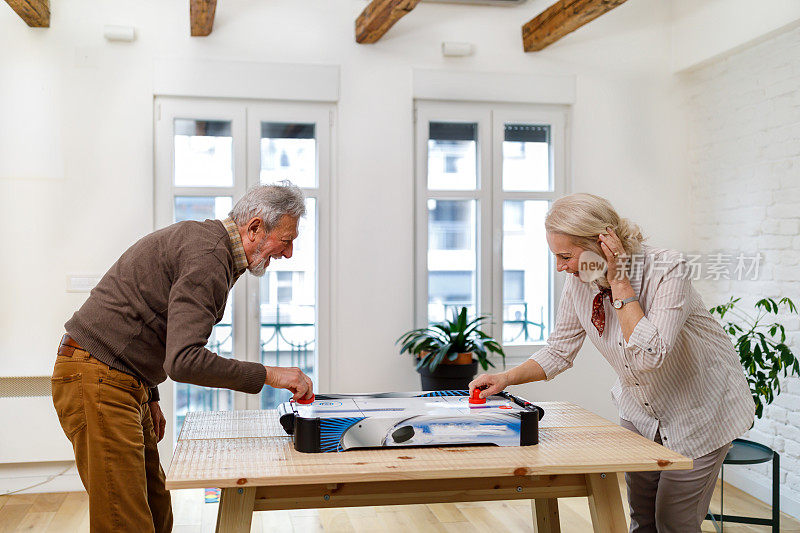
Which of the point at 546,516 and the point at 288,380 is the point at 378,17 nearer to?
the point at 288,380

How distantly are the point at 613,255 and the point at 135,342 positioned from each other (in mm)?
1497

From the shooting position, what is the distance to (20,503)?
13.8ft

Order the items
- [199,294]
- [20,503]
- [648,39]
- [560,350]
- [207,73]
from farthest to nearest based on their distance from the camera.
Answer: [648,39]
[207,73]
[20,503]
[560,350]
[199,294]

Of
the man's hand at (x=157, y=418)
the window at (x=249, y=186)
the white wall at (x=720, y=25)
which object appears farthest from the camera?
the window at (x=249, y=186)

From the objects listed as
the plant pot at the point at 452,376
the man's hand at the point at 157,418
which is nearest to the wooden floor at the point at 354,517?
the plant pot at the point at 452,376

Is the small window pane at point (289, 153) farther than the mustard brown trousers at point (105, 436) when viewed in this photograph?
Yes

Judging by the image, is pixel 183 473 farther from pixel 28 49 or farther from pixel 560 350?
pixel 28 49

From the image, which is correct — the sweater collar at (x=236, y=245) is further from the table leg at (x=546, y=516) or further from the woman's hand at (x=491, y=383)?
the table leg at (x=546, y=516)

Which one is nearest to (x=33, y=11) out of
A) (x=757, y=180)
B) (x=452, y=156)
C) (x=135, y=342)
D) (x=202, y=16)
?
(x=202, y=16)

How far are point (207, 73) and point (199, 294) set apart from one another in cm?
269

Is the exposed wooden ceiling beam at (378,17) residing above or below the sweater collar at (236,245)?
above

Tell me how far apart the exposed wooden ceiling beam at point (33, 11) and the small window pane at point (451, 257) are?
2478 mm

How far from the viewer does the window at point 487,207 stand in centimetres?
482

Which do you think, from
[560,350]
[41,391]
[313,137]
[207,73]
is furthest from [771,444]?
[41,391]
